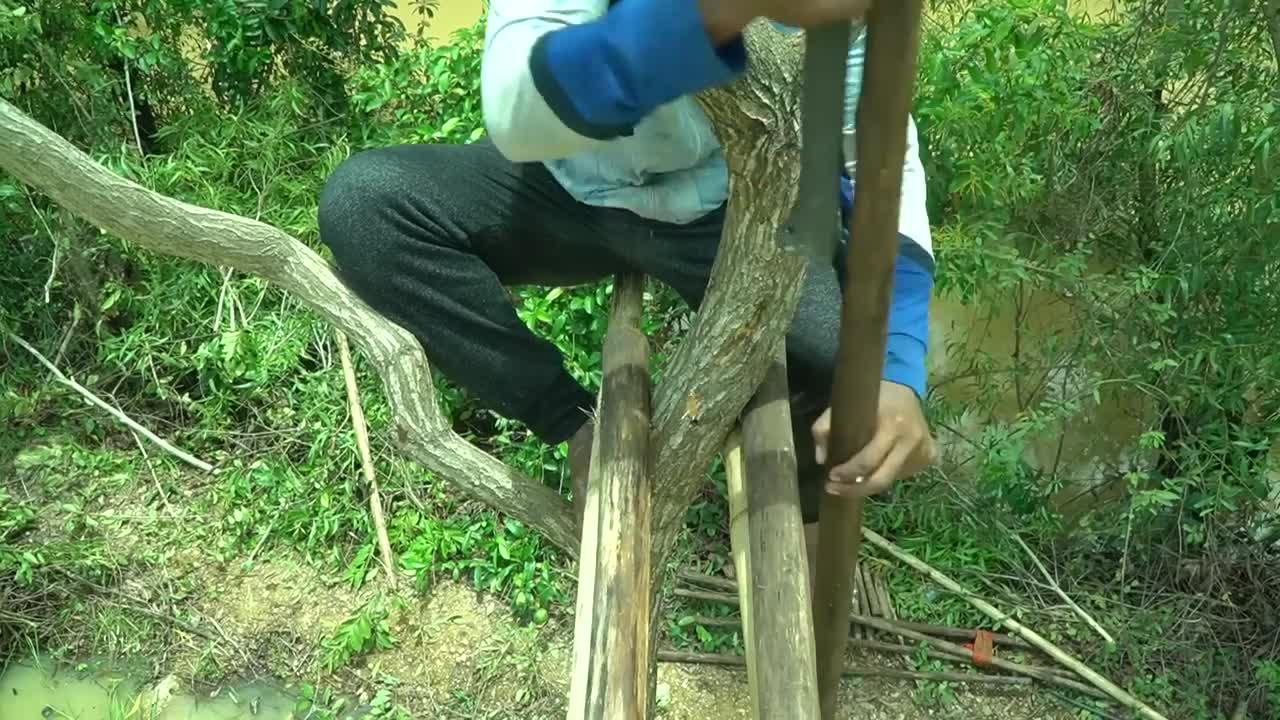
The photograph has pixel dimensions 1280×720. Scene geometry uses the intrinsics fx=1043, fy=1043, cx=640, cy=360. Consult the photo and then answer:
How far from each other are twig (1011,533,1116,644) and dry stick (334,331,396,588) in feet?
4.19

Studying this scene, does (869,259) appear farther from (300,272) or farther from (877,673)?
(877,673)

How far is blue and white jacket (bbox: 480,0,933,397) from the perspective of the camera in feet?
2.06

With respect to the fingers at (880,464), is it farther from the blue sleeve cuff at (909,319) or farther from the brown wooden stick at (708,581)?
the brown wooden stick at (708,581)

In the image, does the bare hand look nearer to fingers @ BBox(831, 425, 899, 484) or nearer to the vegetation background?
fingers @ BBox(831, 425, 899, 484)

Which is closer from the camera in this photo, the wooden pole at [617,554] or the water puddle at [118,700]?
the wooden pole at [617,554]

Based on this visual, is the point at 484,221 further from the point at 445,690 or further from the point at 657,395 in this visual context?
the point at 445,690

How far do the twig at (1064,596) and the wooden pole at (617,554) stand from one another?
125 centimetres

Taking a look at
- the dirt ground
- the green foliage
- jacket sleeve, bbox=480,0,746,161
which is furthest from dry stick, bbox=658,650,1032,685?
jacket sleeve, bbox=480,0,746,161

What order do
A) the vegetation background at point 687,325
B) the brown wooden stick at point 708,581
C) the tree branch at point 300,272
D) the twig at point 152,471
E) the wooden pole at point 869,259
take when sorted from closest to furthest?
1. the wooden pole at point 869,259
2. the tree branch at point 300,272
3. the vegetation background at point 687,325
4. the brown wooden stick at point 708,581
5. the twig at point 152,471

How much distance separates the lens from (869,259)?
2.39 feet

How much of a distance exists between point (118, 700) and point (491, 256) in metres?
1.37

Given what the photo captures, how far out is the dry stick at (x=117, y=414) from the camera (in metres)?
2.37

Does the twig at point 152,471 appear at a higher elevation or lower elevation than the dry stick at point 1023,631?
higher

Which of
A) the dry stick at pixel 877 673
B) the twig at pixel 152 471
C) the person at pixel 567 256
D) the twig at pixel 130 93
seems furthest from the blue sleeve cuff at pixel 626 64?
the twig at pixel 130 93
